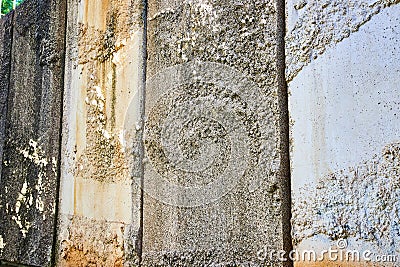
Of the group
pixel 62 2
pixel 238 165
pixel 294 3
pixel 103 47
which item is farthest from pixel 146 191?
pixel 62 2

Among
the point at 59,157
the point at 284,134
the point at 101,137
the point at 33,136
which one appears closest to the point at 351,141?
the point at 284,134

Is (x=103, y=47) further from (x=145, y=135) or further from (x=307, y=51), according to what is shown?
(x=307, y=51)

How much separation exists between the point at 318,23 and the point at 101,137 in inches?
40.2

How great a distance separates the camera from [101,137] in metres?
2.07

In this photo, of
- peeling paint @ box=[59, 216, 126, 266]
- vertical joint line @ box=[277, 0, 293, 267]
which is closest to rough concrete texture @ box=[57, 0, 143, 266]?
peeling paint @ box=[59, 216, 126, 266]

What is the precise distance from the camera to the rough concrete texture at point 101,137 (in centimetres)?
192

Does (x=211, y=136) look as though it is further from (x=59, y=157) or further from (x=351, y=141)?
(x=59, y=157)

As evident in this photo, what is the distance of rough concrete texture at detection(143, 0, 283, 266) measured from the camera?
153 centimetres

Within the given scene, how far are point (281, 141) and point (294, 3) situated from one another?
42 centimetres

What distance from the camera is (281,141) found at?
1.50 metres

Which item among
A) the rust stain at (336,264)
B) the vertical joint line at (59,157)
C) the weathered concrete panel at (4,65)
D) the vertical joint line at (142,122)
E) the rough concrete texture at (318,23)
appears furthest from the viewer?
the weathered concrete panel at (4,65)

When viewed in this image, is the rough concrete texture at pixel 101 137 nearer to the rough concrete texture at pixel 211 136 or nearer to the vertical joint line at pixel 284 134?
the rough concrete texture at pixel 211 136

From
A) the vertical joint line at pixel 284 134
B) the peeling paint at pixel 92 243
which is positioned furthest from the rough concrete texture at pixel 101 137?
the vertical joint line at pixel 284 134

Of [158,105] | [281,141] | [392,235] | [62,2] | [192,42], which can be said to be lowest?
[392,235]
